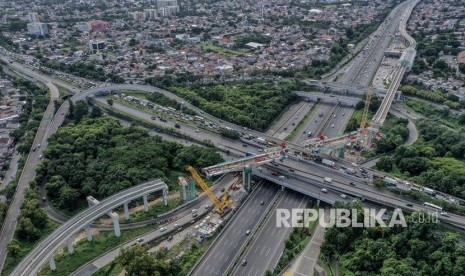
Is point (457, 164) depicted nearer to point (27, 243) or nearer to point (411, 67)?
point (411, 67)

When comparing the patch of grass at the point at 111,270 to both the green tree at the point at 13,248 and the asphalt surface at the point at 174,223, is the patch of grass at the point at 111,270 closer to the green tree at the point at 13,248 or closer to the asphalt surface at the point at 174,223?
the asphalt surface at the point at 174,223

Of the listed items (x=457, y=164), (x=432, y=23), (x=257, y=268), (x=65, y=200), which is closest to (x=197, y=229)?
(x=257, y=268)

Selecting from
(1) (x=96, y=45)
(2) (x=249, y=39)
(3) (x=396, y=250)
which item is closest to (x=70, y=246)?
(3) (x=396, y=250)

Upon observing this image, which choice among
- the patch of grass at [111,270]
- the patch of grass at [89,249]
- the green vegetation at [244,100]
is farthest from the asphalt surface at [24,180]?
the green vegetation at [244,100]

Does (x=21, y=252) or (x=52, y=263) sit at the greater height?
(x=52, y=263)

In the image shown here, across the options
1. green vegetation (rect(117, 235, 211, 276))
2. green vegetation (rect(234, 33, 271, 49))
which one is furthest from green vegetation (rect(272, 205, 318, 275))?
green vegetation (rect(234, 33, 271, 49))

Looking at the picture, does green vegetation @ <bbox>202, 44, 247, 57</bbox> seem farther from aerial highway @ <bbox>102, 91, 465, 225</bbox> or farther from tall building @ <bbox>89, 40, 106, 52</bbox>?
aerial highway @ <bbox>102, 91, 465, 225</bbox>

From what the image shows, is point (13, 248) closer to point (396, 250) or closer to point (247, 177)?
point (247, 177)
